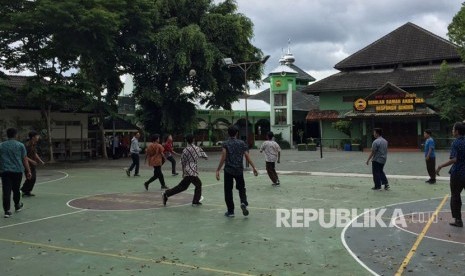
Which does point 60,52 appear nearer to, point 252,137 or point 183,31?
point 183,31

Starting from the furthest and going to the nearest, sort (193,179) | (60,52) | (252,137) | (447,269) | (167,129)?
1. (252,137)
2. (167,129)
3. (60,52)
4. (193,179)
5. (447,269)

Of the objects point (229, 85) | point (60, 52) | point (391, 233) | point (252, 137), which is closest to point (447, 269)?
point (391, 233)

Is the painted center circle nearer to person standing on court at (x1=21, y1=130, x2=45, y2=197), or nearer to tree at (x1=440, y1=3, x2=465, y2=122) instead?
person standing on court at (x1=21, y1=130, x2=45, y2=197)

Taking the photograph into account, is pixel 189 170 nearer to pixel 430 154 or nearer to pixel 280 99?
pixel 430 154

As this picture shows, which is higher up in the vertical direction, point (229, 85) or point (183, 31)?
point (183, 31)

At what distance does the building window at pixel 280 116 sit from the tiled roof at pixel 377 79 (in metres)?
5.01

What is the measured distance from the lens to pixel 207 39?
34.1 m

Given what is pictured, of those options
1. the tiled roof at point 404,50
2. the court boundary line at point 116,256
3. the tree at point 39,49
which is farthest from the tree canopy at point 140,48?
the court boundary line at point 116,256

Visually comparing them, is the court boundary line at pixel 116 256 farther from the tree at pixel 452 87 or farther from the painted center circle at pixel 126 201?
the tree at pixel 452 87

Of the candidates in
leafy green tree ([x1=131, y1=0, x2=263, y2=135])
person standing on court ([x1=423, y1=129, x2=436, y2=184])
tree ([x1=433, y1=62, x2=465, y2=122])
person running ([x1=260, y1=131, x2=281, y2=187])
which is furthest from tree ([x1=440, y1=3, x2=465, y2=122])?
person running ([x1=260, y1=131, x2=281, y2=187])

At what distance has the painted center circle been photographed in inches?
446

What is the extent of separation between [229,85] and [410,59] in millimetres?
16639

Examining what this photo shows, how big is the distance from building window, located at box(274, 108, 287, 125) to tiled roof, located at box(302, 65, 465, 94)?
16.4 ft

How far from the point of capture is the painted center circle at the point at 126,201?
37.2ft
